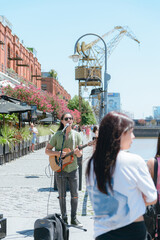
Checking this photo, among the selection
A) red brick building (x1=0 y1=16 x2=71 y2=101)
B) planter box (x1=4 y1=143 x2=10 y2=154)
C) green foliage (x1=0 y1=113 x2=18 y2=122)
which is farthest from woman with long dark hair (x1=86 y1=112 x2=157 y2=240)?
red brick building (x1=0 y1=16 x2=71 y2=101)

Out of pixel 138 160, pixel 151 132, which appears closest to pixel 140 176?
pixel 138 160

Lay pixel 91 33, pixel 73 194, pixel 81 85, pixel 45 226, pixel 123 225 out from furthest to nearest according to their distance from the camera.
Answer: pixel 81 85, pixel 91 33, pixel 73 194, pixel 45 226, pixel 123 225

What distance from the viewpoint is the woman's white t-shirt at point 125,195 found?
216cm

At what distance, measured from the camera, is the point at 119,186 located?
7.16 ft

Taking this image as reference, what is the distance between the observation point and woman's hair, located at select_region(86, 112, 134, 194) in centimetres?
221

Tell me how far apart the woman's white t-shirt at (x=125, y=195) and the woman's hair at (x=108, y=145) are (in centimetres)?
4

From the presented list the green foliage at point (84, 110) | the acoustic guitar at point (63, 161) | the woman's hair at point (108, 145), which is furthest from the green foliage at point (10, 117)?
the green foliage at point (84, 110)

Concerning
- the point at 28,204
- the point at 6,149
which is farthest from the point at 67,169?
the point at 6,149

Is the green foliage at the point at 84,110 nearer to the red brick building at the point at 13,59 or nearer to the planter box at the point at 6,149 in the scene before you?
the red brick building at the point at 13,59

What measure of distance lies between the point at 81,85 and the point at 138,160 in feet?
212

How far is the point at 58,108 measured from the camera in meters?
45.2

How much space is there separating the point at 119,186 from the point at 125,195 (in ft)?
0.22

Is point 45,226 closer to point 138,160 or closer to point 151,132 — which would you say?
point 138,160

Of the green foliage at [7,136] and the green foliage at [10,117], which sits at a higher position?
the green foliage at [10,117]
